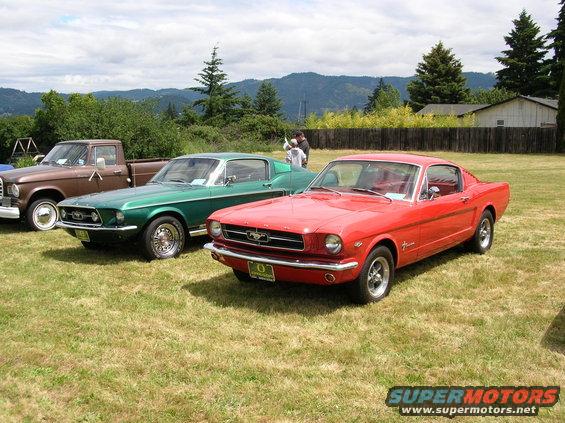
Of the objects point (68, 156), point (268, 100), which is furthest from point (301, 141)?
point (268, 100)

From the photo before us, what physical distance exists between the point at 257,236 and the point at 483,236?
394cm

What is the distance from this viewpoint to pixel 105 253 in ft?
28.6

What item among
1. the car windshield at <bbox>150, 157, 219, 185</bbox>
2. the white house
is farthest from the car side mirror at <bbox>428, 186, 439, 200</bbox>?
the white house

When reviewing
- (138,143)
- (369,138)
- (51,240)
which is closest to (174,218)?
(51,240)

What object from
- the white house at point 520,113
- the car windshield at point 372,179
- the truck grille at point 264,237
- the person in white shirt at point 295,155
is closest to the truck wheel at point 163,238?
the truck grille at point 264,237

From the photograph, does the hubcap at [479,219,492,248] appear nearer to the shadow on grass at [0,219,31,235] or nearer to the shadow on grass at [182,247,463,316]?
the shadow on grass at [182,247,463,316]

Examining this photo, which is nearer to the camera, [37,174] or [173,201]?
[173,201]

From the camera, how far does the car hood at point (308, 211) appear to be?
224 inches

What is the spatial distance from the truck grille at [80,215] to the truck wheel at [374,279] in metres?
3.94

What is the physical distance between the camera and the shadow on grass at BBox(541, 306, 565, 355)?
16.0 ft

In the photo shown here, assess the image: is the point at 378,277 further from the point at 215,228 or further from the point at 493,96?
the point at 493,96

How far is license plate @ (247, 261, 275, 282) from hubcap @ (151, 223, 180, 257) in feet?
8.21

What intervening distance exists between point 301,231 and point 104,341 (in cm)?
204

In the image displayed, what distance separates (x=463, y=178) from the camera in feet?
26.0
